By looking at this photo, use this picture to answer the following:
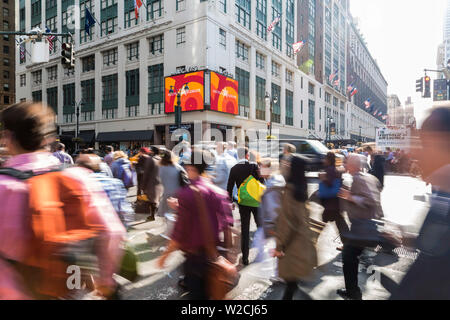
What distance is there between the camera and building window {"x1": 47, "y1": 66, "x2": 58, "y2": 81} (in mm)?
42312

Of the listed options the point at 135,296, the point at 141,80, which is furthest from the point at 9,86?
the point at 135,296

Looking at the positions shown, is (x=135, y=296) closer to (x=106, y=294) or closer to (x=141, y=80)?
(x=106, y=294)

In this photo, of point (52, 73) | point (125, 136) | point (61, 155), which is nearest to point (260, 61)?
point (125, 136)

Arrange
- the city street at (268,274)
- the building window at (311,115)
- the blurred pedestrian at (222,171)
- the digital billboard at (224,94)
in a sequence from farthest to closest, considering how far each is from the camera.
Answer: the building window at (311,115)
the digital billboard at (224,94)
the blurred pedestrian at (222,171)
the city street at (268,274)

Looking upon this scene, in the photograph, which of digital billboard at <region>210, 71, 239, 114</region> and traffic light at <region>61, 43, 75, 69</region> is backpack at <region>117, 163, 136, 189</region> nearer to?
traffic light at <region>61, 43, 75, 69</region>

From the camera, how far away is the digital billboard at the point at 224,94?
27.5m

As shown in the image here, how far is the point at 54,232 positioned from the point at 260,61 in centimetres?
3821

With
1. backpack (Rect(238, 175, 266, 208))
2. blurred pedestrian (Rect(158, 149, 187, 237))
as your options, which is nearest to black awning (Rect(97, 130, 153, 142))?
blurred pedestrian (Rect(158, 149, 187, 237))

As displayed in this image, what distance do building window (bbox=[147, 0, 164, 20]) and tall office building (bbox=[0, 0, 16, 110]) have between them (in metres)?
53.3

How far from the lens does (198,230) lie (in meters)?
2.74

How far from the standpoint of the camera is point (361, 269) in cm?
471

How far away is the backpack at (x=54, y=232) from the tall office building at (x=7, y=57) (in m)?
81.4

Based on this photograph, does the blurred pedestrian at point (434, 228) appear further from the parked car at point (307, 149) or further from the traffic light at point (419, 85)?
the traffic light at point (419, 85)

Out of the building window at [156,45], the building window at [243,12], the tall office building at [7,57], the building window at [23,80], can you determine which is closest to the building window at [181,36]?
the building window at [156,45]
